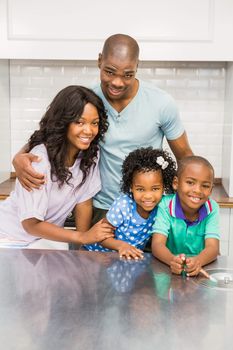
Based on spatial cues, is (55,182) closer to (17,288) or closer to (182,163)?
(182,163)

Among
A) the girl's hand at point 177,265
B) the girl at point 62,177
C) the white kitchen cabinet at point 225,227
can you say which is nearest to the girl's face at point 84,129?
the girl at point 62,177

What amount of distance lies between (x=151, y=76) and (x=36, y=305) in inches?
85.6

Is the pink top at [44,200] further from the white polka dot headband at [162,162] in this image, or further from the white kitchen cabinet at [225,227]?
the white kitchen cabinet at [225,227]

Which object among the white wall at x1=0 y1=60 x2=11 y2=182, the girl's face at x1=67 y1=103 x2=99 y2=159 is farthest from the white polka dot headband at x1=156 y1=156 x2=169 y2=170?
the white wall at x1=0 y1=60 x2=11 y2=182

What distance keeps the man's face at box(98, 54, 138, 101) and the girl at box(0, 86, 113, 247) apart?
74 mm

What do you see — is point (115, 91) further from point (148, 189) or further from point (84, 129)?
point (148, 189)

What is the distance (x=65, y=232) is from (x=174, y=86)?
1.70 metres

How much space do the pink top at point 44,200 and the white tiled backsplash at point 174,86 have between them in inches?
53.7

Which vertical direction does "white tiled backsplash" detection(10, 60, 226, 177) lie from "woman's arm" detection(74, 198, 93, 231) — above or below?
above

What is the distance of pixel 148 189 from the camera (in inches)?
59.4

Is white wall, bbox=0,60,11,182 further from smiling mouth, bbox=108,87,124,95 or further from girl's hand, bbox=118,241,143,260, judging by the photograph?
girl's hand, bbox=118,241,143,260

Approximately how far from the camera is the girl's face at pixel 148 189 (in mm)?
1501

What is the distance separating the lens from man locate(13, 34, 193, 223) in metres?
1.64

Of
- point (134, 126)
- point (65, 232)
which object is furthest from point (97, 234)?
point (134, 126)
